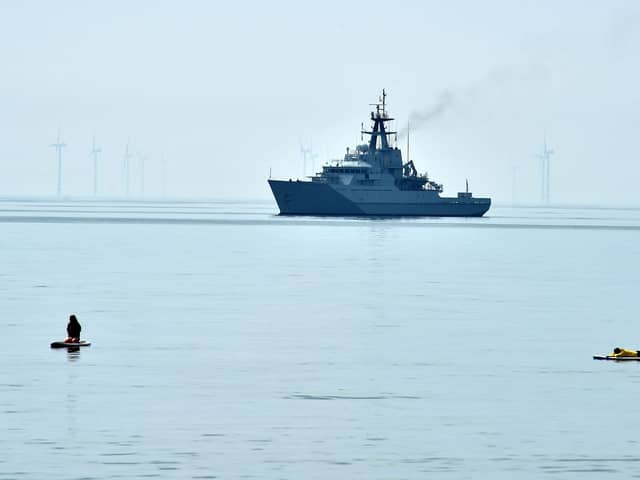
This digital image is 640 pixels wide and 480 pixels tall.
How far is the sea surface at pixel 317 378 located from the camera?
90.7ft

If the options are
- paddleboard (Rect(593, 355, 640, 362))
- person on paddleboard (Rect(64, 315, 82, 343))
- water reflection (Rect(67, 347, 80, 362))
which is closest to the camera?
water reflection (Rect(67, 347, 80, 362))

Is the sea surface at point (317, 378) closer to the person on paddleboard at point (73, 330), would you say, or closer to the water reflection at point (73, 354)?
the water reflection at point (73, 354)

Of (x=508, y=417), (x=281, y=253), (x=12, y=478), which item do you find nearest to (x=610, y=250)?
(x=281, y=253)

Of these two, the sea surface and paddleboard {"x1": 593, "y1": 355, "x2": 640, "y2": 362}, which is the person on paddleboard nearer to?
the sea surface

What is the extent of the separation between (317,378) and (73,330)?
10725mm

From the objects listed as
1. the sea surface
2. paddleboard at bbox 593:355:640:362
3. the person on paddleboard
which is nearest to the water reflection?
the sea surface

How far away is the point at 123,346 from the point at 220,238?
11358 centimetres

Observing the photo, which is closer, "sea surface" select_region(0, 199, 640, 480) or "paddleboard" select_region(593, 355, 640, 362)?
"sea surface" select_region(0, 199, 640, 480)

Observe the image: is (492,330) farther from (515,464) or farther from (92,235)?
(92,235)

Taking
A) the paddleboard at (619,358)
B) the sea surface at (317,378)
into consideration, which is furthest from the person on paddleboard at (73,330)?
the paddleboard at (619,358)

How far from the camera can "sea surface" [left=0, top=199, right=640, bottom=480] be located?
27.7 metres

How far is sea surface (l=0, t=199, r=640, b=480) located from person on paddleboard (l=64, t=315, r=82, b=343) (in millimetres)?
926

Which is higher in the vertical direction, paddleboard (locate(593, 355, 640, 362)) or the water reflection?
the water reflection

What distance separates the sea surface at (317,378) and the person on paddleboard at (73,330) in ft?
3.04
